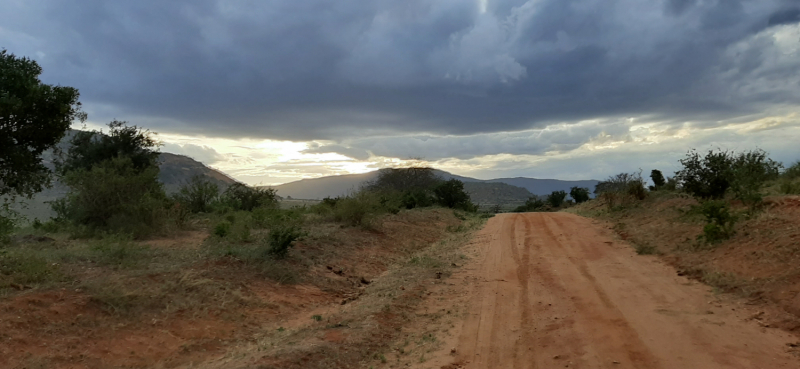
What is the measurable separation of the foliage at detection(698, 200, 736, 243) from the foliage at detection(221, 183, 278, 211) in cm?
2188

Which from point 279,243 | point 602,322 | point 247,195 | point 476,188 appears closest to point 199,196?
point 247,195

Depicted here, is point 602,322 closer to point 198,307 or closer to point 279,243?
point 198,307

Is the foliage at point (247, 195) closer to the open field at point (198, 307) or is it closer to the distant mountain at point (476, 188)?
the open field at point (198, 307)

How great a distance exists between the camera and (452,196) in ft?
119

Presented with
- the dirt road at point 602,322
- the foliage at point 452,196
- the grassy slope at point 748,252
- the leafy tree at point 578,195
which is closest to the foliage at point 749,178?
the grassy slope at point 748,252

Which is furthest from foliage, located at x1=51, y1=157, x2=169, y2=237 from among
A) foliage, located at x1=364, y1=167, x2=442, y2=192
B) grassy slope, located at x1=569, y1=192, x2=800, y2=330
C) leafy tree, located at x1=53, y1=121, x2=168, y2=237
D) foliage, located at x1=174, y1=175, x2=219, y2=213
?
foliage, located at x1=364, y1=167, x2=442, y2=192

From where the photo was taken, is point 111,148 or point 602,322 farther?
point 111,148

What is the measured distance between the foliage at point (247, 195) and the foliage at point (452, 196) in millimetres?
12406

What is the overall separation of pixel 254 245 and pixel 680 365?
1071cm

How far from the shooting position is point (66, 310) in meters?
7.20

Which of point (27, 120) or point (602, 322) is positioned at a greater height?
point (27, 120)

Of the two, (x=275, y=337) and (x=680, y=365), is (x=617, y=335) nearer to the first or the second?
(x=680, y=365)

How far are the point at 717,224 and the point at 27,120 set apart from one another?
51.2ft

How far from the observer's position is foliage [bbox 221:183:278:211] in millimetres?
28203
